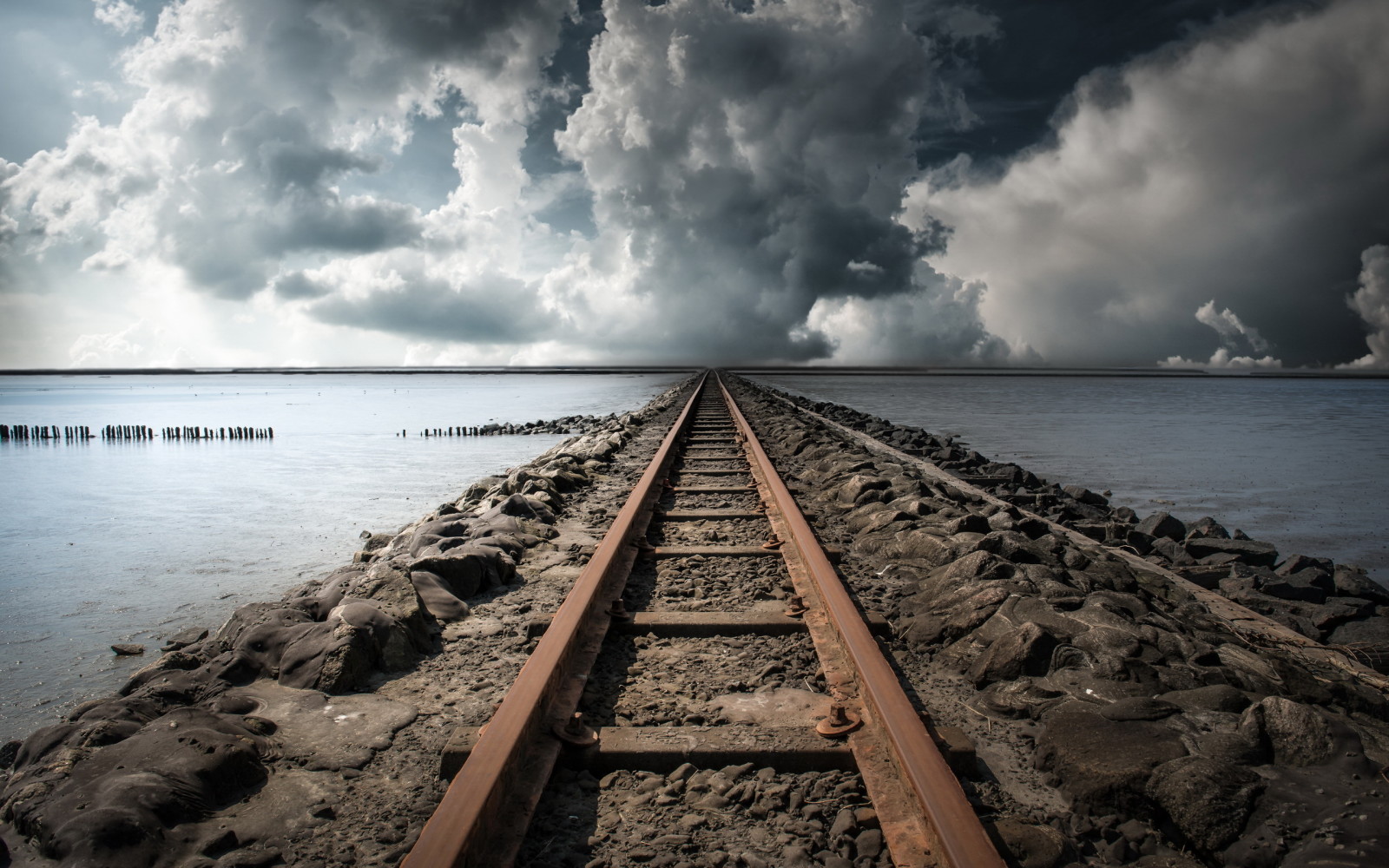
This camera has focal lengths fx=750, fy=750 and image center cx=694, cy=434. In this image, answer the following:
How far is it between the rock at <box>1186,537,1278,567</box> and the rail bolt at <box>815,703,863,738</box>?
569 cm

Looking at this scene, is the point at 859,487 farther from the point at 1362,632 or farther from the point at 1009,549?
the point at 1362,632

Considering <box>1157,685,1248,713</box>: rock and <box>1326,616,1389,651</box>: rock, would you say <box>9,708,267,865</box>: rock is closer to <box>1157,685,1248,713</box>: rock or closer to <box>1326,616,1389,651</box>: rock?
<box>1157,685,1248,713</box>: rock

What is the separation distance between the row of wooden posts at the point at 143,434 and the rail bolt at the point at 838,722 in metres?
24.1

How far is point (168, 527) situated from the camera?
9.06 metres

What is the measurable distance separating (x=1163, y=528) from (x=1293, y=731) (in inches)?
224

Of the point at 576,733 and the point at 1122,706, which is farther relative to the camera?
the point at 1122,706

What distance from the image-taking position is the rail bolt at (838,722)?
2.32m

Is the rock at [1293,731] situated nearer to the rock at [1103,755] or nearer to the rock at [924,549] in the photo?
the rock at [1103,755]

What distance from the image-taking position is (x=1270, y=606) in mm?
4828

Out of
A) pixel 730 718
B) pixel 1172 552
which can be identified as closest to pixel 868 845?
pixel 730 718

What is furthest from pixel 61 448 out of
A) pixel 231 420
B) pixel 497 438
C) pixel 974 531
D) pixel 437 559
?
pixel 974 531

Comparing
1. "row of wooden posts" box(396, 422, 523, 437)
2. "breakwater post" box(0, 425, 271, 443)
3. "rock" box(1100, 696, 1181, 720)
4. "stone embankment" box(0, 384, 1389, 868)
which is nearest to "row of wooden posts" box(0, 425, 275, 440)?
"breakwater post" box(0, 425, 271, 443)

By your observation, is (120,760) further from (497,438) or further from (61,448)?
(61,448)

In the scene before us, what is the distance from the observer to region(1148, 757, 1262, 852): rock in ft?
6.21
